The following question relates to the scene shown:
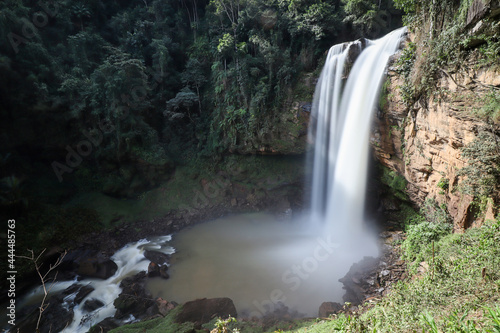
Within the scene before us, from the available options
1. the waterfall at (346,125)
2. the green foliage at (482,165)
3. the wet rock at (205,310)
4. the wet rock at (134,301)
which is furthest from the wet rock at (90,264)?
the green foliage at (482,165)

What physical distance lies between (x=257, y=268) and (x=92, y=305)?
625 cm

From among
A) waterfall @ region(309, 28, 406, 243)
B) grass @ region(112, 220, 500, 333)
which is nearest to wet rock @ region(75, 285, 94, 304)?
grass @ region(112, 220, 500, 333)

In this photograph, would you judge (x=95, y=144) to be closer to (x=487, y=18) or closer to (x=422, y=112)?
(x=422, y=112)

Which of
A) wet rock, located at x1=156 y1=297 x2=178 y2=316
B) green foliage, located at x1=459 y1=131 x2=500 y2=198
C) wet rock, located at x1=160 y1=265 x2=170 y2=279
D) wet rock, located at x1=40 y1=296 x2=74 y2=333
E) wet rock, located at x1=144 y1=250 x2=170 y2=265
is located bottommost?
wet rock, located at x1=40 y1=296 x2=74 y2=333

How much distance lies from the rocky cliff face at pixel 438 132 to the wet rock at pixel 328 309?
4.42m

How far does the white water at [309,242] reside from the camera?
866 cm

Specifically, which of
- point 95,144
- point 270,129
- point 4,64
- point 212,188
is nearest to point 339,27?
point 270,129

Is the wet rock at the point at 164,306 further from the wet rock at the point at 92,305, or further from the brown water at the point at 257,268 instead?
the wet rock at the point at 92,305

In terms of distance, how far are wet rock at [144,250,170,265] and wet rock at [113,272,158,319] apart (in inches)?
45.4

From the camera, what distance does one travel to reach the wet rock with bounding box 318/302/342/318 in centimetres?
714

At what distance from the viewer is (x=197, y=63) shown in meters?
16.0

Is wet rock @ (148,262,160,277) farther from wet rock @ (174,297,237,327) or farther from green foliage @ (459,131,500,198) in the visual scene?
green foliage @ (459,131,500,198)

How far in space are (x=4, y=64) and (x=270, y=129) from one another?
13.1 meters

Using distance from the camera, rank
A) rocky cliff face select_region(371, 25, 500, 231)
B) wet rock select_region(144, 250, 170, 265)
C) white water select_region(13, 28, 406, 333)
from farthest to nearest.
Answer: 1. wet rock select_region(144, 250, 170, 265)
2. white water select_region(13, 28, 406, 333)
3. rocky cliff face select_region(371, 25, 500, 231)
